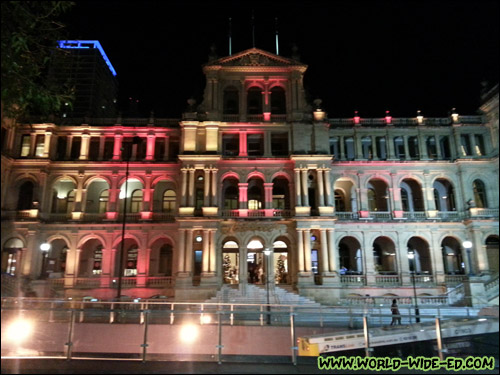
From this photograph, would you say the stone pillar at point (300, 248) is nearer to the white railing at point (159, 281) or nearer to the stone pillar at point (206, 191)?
the stone pillar at point (206, 191)

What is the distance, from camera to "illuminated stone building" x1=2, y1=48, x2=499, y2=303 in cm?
3641

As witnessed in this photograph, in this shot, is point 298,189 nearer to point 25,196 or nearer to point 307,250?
point 307,250

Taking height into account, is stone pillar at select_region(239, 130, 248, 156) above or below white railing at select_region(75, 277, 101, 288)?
above

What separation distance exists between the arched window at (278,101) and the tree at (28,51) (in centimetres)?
2872

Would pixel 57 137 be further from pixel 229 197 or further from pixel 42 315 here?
pixel 42 315

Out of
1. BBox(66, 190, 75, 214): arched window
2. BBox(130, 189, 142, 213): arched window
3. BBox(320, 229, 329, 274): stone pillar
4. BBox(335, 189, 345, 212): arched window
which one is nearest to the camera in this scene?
BBox(320, 229, 329, 274): stone pillar

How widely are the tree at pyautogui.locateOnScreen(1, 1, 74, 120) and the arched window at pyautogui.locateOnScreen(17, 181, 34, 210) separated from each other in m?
30.2

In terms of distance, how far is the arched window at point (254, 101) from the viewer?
4103cm

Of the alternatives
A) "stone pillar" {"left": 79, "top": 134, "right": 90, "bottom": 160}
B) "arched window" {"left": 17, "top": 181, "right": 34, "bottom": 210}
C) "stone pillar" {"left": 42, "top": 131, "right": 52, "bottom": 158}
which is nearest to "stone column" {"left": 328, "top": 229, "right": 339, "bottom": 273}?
"stone pillar" {"left": 79, "top": 134, "right": 90, "bottom": 160}

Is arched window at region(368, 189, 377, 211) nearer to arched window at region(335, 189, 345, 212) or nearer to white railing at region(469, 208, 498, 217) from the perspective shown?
arched window at region(335, 189, 345, 212)

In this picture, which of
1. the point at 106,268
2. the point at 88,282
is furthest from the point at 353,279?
the point at 88,282

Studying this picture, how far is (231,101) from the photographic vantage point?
41.1 metres

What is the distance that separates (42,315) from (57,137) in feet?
104

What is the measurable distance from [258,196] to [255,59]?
14.0 m
